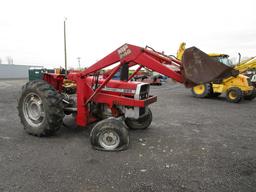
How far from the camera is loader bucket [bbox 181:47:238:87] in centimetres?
288

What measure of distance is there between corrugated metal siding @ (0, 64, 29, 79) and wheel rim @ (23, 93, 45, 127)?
48286 millimetres

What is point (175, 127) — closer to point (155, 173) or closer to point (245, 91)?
point (155, 173)

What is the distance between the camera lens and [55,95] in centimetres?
390

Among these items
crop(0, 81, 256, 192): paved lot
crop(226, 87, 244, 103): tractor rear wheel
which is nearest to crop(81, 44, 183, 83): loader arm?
crop(0, 81, 256, 192): paved lot

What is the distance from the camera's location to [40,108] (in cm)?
411

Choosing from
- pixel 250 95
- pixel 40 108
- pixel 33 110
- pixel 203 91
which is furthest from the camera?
pixel 203 91

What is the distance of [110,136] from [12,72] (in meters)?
54.8

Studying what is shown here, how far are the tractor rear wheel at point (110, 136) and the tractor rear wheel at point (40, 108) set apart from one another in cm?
98

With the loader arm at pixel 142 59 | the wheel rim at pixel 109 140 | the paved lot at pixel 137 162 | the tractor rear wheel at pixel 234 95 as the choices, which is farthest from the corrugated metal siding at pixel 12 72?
the wheel rim at pixel 109 140

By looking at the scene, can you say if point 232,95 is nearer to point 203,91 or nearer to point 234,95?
point 234,95

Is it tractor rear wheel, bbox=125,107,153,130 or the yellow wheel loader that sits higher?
the yellow wheel loader

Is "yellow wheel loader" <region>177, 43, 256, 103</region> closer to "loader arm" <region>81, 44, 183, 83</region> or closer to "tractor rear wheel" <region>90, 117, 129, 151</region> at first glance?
"loader arm" <region>81, 44, 183, 83</region>

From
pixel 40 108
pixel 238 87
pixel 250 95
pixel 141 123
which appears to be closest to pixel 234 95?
pixel 238 87

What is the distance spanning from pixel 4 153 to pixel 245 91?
10038 millimetres
